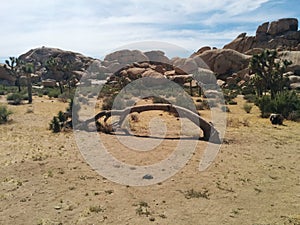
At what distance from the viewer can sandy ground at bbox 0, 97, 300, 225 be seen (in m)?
6.70

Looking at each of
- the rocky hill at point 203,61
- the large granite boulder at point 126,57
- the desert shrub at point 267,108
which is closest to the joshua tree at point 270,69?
the desert shrub at point 267,108

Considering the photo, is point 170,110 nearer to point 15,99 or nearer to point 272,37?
point 15,99

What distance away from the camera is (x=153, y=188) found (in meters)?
8.36

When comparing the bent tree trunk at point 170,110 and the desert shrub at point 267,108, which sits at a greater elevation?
the bent tree trunk at point 170,110

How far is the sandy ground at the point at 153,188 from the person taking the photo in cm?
670

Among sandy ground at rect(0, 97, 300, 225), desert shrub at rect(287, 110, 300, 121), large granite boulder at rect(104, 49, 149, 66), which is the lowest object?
desert shrub at rect(287, 110, 300, 121)

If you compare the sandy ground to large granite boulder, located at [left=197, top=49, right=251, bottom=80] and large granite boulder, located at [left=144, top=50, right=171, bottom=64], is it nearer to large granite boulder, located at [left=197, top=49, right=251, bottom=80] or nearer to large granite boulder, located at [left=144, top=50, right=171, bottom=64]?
large granite boulder, located at [left=197, top=49, right=251, bottom=80]

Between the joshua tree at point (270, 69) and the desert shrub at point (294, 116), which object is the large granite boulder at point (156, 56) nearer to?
the joshua tree at point (270, 69)

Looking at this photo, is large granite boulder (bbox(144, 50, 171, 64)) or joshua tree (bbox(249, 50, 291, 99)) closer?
joshua tree (bbox(249, 50, 291, 99))

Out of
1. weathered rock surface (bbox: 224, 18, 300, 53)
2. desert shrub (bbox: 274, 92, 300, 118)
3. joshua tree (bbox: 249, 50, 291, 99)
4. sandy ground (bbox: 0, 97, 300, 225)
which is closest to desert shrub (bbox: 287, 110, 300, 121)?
desert shrub (bbox: 274, 92, 300, 118)

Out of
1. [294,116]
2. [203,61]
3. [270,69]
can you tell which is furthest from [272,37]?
[294,116]

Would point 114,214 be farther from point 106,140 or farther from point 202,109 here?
point 202,109

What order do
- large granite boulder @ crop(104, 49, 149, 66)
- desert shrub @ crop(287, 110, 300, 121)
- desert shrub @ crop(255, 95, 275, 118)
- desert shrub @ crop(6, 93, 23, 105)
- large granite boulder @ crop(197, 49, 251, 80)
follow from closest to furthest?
desert shrub @ crop(287, 110, 300, 121)
desert shrub @ crop(255, 95, 275, 118)
desert shrub @ crop(6, 93, 23, 105)
large granite boulder @ crop(197, 49, 251, 80)
large granite boulder @ crop(104, 49, 149, 66)

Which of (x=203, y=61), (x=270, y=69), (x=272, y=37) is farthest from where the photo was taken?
(x=272, y=37)
